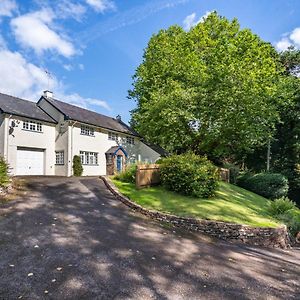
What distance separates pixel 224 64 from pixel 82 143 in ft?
48.6

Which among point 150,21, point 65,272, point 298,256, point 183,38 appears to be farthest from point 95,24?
point 183,38

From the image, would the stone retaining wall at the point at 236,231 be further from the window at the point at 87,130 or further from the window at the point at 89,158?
the window at the point at 87,130

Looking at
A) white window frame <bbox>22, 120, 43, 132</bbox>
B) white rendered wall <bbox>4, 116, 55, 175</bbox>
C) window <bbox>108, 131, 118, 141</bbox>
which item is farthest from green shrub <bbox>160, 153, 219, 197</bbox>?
window <bbox>108, 131, 118, 141</bbox>

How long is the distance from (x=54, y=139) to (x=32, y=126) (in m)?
2.42

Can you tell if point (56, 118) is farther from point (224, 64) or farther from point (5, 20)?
point (224, 64)

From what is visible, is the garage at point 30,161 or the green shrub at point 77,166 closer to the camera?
the garage at point 30,161

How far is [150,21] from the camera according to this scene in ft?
51.0

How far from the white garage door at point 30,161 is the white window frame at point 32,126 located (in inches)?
70.4

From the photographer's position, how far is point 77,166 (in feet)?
78.7

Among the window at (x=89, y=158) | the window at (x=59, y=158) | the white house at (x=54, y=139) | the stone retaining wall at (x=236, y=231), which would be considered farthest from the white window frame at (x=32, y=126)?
the stone retaining wall at (x=236, y=231)

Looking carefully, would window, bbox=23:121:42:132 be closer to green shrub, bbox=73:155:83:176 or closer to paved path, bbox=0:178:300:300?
green shrub, bbox=73:155:83:176

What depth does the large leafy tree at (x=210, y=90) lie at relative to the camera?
74.5 feet

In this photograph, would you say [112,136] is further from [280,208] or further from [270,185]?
[280,208]

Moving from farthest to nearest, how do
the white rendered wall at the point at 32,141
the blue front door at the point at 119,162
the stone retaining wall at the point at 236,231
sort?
the blue front door at the point at 119,162 → the white rendered wall at the point at 32,141 → the stone retaining wall at the point at 236,231
